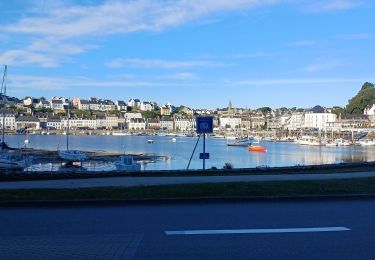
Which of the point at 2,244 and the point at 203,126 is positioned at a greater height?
the point at 203,126

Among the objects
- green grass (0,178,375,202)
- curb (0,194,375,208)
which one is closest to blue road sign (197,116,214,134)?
green grass (0,178,375,202)

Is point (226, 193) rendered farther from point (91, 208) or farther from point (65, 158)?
point (65, 158)

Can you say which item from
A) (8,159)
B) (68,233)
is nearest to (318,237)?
(68,233)

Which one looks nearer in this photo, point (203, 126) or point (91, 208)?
point (91, 208)

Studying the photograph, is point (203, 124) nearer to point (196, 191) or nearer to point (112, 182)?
point (112, 182)

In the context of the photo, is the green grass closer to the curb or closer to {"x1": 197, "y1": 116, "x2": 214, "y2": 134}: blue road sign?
the curb

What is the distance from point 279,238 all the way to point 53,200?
6.34m

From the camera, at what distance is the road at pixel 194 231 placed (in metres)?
8.28

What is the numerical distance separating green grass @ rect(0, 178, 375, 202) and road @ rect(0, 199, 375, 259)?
0.74 m

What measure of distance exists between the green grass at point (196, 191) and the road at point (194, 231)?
2.44 feet

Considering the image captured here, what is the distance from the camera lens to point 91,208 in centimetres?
1291

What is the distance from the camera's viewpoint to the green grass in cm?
1384

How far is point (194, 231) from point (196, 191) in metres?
4.62

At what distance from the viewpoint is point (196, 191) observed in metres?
14.6
